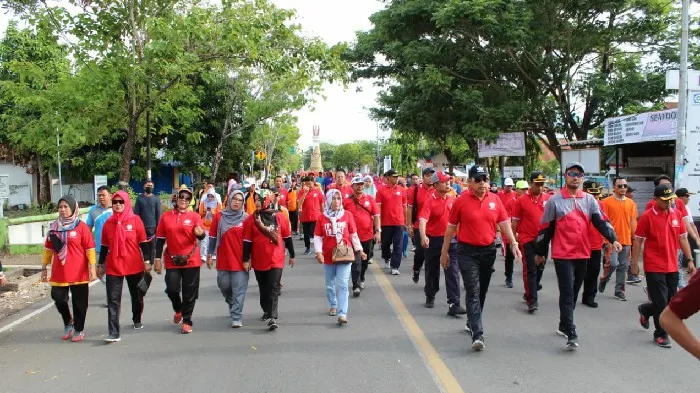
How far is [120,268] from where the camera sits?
6.79 m

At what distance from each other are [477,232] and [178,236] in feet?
11.1

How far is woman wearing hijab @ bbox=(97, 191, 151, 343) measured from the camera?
677cm

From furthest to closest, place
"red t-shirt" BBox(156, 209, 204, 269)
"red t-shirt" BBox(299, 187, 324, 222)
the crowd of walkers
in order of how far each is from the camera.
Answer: "red t-shirt" BBox(299, 187, 324, 222), "red t-shirt" BBox(156, 209, 204, 269), the crowd of walkers

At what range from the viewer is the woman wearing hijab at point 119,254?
22.2 ft

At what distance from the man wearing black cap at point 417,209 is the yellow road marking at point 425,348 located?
80 cm

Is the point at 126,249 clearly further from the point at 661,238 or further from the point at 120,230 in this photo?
the point at 661,238

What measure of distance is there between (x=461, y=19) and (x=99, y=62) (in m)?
11.0

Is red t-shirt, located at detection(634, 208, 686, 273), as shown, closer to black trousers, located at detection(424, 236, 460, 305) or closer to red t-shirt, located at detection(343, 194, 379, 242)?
black trousers, located at detection(424, 236, 460, 305)

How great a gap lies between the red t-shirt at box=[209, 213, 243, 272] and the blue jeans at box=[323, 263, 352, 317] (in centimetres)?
106

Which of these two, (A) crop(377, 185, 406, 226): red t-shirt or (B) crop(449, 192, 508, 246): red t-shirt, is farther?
(A) crop(377, 185, 406, 226): red t-shirt

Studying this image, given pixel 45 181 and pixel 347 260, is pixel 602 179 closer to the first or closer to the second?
pixel 347 260

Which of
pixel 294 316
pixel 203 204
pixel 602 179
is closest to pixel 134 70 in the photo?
pixel 203 204

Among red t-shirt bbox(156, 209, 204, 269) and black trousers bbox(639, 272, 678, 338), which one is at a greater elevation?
red t-shirt bbox(156, 209, 204, 269)

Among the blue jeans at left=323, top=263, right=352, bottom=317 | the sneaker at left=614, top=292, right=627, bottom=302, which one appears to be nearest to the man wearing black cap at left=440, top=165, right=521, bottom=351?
the blue jeans at left=323, top=263, right=352, bottom=317
